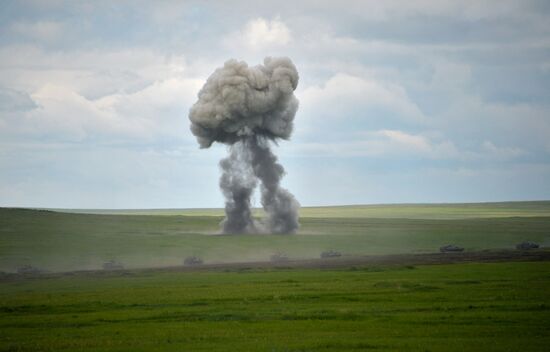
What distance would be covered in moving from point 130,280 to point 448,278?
27.1 meters

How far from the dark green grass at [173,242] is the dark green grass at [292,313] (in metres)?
31.5

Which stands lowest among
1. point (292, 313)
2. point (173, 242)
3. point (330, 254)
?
point (292, 313)

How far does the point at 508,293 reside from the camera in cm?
5091

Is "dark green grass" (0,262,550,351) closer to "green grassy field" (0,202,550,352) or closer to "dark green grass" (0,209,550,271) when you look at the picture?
"green grassy field" (0,202,550,352)

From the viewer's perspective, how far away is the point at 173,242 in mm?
118688

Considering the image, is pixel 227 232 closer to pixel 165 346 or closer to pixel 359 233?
pixel 359 233

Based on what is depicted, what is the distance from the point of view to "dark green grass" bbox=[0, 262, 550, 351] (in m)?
35.8

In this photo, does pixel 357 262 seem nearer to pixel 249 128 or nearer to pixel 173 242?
pixel 173 242

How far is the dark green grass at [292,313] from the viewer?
3581 cm

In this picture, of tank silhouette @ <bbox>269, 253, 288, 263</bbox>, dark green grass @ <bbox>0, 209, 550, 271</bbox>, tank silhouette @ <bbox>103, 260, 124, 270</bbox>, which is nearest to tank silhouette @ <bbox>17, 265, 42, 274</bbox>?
dark green grass @ <bbox>0, 209, 550, 271</bbox>

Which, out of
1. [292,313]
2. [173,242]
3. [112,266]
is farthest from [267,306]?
[173,242]

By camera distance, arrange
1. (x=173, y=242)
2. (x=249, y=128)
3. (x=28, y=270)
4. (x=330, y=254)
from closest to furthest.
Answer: (x=28, y=270), (x=330, y=254), (x=173, y=242), (x=249, y=128)

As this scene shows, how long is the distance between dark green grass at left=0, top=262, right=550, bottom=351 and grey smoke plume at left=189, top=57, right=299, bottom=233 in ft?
179

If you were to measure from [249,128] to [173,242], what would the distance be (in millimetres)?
21024
